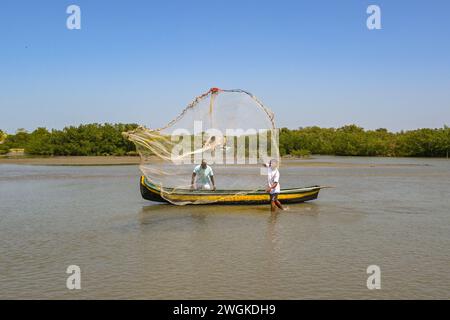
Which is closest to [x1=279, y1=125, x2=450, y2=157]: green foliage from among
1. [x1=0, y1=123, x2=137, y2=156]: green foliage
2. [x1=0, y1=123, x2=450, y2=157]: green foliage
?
[x1=0, y1=123, x2=450, y2=157]: green foliage

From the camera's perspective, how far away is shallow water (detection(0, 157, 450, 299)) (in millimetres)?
7047

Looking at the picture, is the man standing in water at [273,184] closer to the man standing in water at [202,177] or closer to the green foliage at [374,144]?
the man standing in water at [202,177]

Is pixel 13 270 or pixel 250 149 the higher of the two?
pixel 250 149

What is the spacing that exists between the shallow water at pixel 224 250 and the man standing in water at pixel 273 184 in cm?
51

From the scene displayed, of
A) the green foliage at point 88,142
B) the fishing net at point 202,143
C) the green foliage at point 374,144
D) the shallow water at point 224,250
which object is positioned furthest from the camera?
the green foliage at point 374,144

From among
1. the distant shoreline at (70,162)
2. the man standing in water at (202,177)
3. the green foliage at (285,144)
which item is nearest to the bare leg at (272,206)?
the man standing in water at (202,177)

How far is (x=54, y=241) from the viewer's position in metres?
10.3

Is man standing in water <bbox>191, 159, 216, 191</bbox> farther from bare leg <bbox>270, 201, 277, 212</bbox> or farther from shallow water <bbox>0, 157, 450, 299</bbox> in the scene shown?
bare leg <bbox>270, 201, 277, 212</bbox>

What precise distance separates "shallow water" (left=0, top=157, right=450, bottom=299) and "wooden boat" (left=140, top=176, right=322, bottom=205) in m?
0.33

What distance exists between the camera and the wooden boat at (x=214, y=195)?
14422mm

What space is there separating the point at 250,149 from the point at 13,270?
753cm
